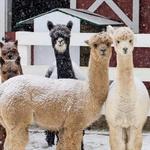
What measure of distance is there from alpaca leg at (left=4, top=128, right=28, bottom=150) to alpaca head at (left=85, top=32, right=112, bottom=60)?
92 centimetres

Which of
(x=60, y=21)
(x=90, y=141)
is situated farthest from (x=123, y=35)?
(x=60, y=21)

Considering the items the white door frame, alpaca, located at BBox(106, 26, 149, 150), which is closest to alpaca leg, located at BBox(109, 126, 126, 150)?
alpaca, located at BBox(106, 26, 149, 150)

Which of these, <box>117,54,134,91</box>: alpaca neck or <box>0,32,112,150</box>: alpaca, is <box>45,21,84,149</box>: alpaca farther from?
<box>117,54,134,91</box>: alpaca neck

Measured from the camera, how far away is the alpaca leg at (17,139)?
5.23 m

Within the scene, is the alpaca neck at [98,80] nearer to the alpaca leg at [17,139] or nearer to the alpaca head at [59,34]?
the alpaca leg at [17,139]

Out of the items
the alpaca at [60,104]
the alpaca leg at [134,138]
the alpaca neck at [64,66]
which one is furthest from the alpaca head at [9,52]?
the alpaca leg at [134,138]

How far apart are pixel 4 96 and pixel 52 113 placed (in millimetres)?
449

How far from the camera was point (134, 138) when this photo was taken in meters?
5.26

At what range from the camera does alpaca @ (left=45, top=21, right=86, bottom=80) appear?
6.29 m

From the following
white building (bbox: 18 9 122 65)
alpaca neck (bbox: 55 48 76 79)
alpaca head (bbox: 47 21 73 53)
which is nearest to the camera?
alpaca head (bbox: 47 21 73 53)

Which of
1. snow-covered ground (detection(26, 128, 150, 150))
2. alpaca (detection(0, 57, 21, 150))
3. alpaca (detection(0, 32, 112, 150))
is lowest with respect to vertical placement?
snow-covered ground (detection(26, 128, 150, 150))

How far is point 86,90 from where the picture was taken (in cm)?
538

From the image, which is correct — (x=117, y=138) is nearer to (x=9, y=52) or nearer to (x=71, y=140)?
(x=71, y=140)

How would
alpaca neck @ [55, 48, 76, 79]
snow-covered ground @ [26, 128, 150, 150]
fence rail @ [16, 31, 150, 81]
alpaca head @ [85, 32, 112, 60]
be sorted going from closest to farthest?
alpaca head @ [85, 32, 112, 60] < alpaca neck @ [55, 48, 76, 79] < snow-covered ground @ [26, 128, 150, 150] < fence rail @ [16, 31, 150, 81]
